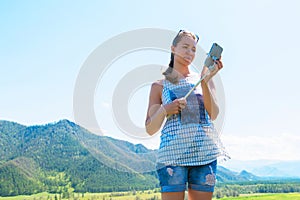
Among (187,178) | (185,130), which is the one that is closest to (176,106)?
(185,130)

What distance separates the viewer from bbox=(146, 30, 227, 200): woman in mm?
1583

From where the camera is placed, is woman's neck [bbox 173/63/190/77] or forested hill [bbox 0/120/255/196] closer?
woman's neck [bbox 173/63/190/77]

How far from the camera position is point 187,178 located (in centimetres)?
163

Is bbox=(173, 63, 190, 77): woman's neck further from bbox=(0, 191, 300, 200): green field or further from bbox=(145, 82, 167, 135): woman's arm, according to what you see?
→ bbox=(0, 191, 300, 200): green field

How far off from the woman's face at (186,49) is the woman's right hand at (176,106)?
0.28 metres

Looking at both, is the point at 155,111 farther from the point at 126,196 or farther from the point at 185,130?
the point at 126,196

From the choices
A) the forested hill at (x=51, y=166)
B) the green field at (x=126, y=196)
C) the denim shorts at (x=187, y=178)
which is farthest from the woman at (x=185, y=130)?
the forested hill at (x=51, y=166)

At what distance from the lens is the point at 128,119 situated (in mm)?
1897

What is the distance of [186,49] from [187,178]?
0.66 m

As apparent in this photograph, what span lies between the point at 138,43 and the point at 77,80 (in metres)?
0.43

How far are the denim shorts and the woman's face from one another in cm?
55

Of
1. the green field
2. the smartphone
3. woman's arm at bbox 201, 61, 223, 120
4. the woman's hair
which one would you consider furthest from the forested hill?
the smartphone

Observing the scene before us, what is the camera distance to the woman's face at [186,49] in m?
1.74

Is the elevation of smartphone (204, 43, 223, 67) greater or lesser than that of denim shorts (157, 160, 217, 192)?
greater
